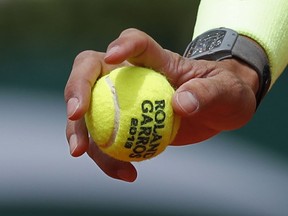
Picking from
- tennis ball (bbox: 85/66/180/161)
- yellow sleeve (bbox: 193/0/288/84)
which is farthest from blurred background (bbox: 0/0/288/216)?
tennis ball (bbox: 85/66/180/161)

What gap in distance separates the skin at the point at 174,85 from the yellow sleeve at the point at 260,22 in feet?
0.38

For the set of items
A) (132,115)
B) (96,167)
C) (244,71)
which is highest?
(96,167)

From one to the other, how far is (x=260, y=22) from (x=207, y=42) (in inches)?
3.1

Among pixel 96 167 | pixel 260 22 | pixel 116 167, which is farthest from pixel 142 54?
pixel 96 167

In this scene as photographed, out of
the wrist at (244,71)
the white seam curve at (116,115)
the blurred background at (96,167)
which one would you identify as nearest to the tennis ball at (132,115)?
the white seam curve at (116,115)

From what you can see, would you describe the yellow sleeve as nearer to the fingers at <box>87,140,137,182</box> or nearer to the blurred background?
the fingers at <box>87,140,137,182</box>

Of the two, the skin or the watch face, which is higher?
the watch face

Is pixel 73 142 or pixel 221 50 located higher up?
pixel 221 50

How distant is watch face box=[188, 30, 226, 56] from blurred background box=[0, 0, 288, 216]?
57cm

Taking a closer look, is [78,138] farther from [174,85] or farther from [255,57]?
[255,57]

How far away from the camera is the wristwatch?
96cm

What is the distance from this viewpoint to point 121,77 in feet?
2.59

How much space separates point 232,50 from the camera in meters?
0.96

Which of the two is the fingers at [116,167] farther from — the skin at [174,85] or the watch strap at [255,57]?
the watch strap at [255,57]
